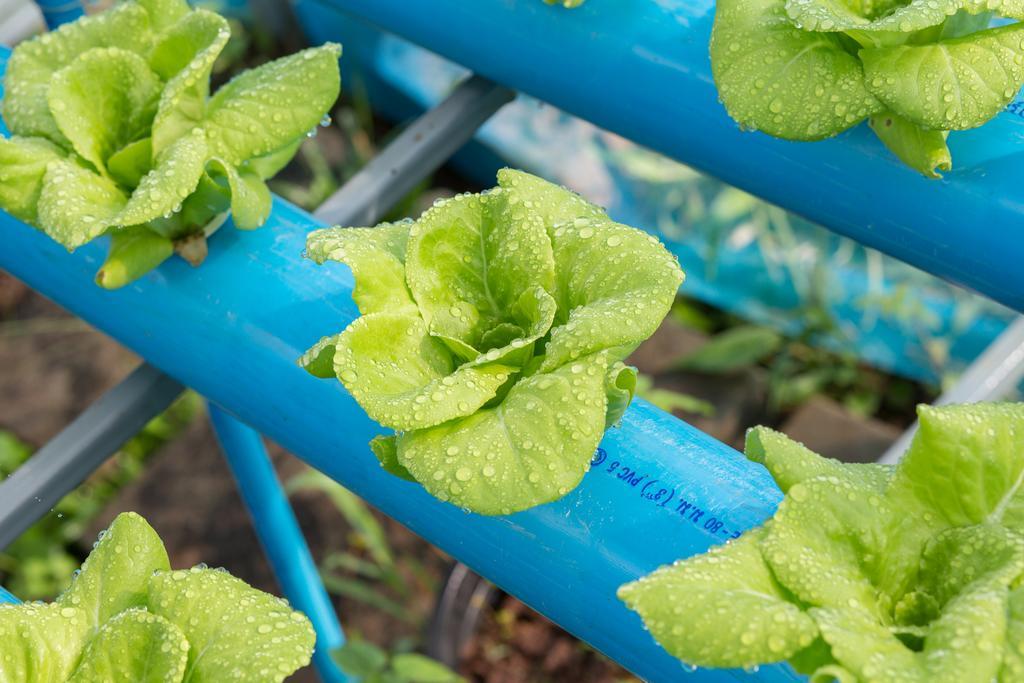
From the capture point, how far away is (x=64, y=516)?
191 centimetres

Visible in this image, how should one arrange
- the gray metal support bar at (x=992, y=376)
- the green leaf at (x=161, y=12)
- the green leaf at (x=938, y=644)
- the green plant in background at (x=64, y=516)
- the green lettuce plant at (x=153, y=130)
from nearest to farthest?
the green leaf at (x=938, y=644), the green lettuce plant at (x=153, y=130), the green leaf at (x=161, y=12), the gray metal support bar at (x=992, y=376), the green plant in background at (x=64, y=516)

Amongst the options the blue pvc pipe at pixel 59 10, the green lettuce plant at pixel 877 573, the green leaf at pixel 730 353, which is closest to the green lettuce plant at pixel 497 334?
the green lettuce plant at pixel 877 573

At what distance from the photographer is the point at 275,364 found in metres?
0.87

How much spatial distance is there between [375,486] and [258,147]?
275 millimetres

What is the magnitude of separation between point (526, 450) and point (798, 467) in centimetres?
15

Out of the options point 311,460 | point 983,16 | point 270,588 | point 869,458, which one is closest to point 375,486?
point 311,460

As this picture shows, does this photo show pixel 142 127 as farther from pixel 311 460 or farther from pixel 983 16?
pixel 983 16

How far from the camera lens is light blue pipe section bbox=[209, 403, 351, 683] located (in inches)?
49.1

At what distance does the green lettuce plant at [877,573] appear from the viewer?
570 millimetres

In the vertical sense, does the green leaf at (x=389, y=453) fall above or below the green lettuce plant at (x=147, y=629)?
above

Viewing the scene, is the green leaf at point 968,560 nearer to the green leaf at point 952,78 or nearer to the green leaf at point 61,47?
the green leaf at point 952,78

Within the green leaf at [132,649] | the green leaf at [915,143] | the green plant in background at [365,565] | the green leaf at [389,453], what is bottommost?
the green plant in background at [365,565]

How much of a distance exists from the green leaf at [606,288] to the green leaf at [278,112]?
0.84 feet

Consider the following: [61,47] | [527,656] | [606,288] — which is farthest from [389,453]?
[527,656]
